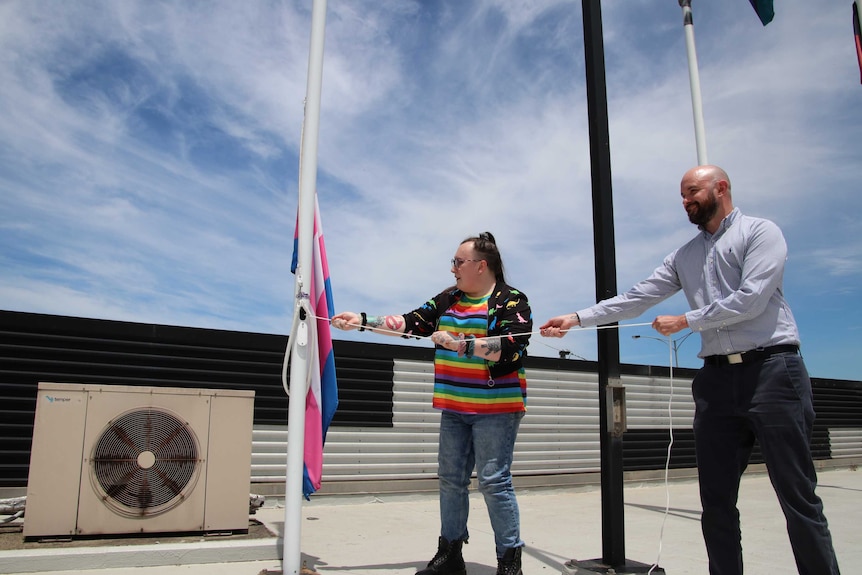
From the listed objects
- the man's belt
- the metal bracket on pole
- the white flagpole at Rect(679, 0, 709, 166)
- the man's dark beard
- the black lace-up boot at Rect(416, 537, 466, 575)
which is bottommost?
the black lace-up boot at Rect(416, 537, 466, 575)

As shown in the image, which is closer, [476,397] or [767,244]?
[767,244]

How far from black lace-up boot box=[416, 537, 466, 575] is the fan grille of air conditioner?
5.46 feet

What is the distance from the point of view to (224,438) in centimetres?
425

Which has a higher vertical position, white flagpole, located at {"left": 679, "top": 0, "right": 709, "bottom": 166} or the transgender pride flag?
white flagpole, located at {"left": 679, "top": 0, "right": 709, "bottom": 166}

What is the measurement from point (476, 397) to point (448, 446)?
1.09ft

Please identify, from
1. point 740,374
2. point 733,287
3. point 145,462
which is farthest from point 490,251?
point 145,462

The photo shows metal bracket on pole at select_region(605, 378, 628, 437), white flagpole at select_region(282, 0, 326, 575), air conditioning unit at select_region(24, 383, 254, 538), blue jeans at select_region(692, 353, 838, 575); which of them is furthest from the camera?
air conditioning unit at select_region(24, 383, 254, 538)

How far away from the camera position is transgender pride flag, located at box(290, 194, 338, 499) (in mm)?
3441

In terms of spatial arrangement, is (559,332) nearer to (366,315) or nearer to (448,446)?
(448,446)

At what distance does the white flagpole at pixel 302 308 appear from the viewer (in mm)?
3115

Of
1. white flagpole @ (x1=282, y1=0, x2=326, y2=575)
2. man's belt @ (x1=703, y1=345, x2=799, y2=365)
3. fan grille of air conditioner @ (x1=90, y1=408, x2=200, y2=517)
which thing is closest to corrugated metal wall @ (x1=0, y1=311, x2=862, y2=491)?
fan grille of air conditioner @ (x1=90, y1=408, x2=200, y2=517)

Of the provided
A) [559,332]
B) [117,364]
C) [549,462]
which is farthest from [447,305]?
[549,462]

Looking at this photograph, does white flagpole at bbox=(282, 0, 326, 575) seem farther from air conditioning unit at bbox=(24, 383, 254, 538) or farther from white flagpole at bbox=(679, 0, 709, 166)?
white flagpole at bbox=(679, 0, 709, 166)

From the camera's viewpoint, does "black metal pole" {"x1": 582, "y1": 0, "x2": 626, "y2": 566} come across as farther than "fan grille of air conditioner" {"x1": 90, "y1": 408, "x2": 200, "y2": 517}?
No
